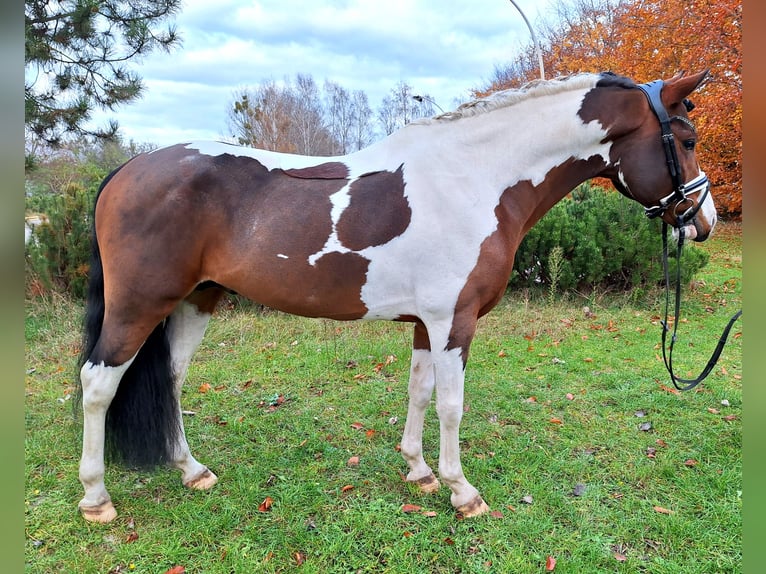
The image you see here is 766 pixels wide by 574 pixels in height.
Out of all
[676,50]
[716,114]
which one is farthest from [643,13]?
[716,114]

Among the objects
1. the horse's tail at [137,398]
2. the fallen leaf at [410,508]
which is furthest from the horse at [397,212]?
the fallen leaf at [410,508]

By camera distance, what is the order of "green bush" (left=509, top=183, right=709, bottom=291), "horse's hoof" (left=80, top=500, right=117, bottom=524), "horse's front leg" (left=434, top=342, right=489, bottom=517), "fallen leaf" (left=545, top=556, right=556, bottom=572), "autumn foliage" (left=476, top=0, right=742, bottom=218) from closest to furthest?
"fallen leaf" (left=545, top=556, right=556, bottom=572) < "horse's front leg" (left=434, top=342, right=489, bottom=517) < "horse's hoof" (left=80, top=500, right=117, bottom=524) < "green bush" (left=509, top=183, right=709, bottom=291) < "autumn foliage" (left=476, top=0, right=742, bottom=218)

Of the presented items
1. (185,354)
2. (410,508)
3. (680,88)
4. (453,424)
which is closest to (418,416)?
(453,424)

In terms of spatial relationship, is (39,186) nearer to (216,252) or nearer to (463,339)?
(216,252)

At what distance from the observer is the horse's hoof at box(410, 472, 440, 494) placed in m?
2.73

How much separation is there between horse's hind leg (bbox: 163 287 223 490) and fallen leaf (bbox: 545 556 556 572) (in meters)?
1.94

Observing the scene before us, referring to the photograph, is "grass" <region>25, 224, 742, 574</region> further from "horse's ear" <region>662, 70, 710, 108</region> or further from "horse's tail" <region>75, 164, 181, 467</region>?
"horse's ear" <region>662, 70, 710, 108</region>

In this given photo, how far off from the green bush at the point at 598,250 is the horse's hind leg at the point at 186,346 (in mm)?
4983

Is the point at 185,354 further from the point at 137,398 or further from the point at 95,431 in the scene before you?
the point at 95,431

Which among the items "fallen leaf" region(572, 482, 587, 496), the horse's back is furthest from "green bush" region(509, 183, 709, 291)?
the horse's back

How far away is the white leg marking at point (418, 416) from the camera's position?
8.99 ft

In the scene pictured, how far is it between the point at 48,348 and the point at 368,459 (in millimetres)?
4174

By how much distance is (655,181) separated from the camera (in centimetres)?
231

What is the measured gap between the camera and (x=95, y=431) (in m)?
2.44
